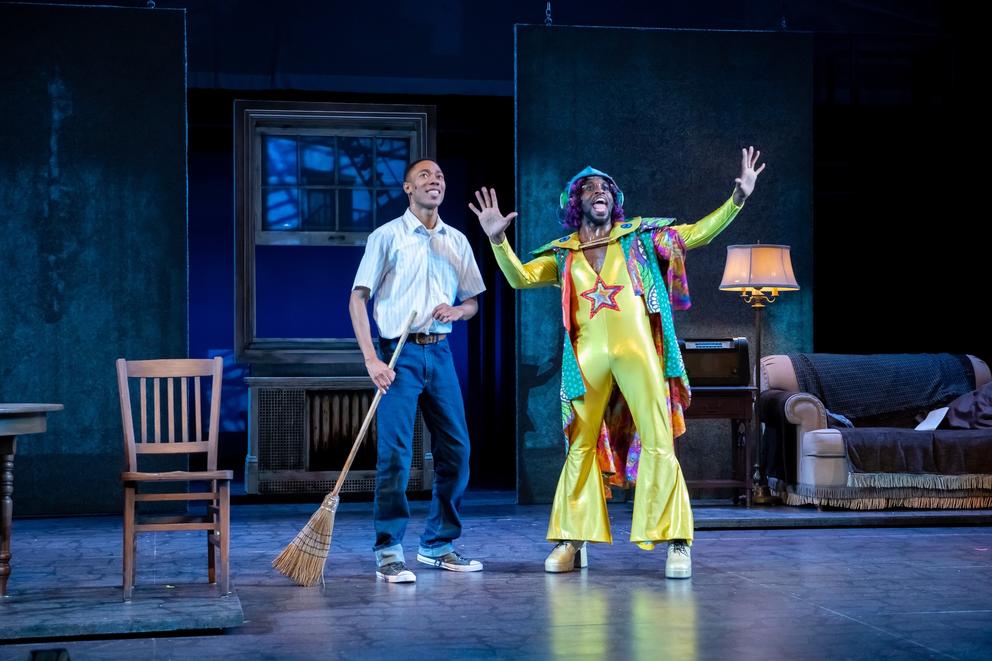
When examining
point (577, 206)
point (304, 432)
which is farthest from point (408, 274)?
point (304, 432)

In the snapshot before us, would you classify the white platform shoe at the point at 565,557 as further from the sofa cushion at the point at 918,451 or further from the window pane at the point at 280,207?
the window pane at the point at 280,207

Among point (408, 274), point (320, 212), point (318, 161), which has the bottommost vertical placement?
point (408, 274)

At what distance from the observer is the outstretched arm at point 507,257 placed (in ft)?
15.9

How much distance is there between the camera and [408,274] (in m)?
4.76

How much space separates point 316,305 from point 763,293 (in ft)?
12.2

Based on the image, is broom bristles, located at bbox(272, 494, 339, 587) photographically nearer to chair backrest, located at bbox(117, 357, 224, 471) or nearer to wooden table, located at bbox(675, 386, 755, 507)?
chair backrest, located at bbox(117, 357, 224, 471)

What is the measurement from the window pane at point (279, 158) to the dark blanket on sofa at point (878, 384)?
11.0 feet

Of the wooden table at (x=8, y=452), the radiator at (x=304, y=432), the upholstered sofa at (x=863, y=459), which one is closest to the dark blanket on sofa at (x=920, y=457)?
the upholstered sofa at (x=863, y=459)

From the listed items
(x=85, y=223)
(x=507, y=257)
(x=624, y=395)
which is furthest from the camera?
(x=85, y=223)

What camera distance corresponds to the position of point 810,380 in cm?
734

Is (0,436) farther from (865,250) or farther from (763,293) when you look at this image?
(865,250)

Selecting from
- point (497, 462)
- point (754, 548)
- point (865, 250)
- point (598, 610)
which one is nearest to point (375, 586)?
point (598, 610)

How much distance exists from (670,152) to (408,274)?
10.9ft

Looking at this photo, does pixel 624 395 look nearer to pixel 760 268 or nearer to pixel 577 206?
pixel 577 206
